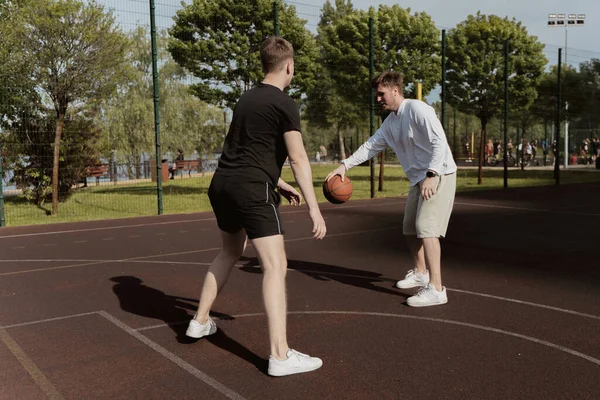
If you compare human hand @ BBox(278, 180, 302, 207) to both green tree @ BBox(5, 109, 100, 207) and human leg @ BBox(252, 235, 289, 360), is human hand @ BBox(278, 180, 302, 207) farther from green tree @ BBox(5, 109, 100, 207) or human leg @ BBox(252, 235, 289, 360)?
green tree @ BBox(5, 109, 100, 207)

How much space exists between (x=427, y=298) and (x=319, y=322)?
1.04 meters

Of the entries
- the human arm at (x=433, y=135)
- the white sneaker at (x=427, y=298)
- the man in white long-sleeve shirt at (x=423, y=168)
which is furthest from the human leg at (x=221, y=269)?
the human arm at (x=433, y=135)

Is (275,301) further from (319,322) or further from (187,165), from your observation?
(187,165)

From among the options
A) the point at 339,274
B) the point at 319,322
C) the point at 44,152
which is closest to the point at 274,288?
the point at 319,322

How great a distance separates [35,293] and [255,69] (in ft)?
39.1

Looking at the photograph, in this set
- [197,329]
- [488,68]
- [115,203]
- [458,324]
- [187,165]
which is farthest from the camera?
[187,165]

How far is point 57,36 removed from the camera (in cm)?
1256

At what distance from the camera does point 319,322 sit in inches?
189

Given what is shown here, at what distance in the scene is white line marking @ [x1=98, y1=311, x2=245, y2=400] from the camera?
3.45 m

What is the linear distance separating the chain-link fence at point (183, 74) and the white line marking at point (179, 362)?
8339 millimetres

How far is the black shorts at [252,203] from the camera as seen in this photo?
3.62 metres

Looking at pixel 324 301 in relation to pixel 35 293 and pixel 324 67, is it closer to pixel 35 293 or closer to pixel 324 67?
pixel 35 293

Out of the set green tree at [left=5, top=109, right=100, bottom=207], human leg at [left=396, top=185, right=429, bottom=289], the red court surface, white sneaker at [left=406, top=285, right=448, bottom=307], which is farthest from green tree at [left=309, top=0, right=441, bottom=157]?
white sneaker at [left=406, top=285, right=448, bottom=307]

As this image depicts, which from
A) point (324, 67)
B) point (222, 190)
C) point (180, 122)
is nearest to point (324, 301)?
point (222, 190)
